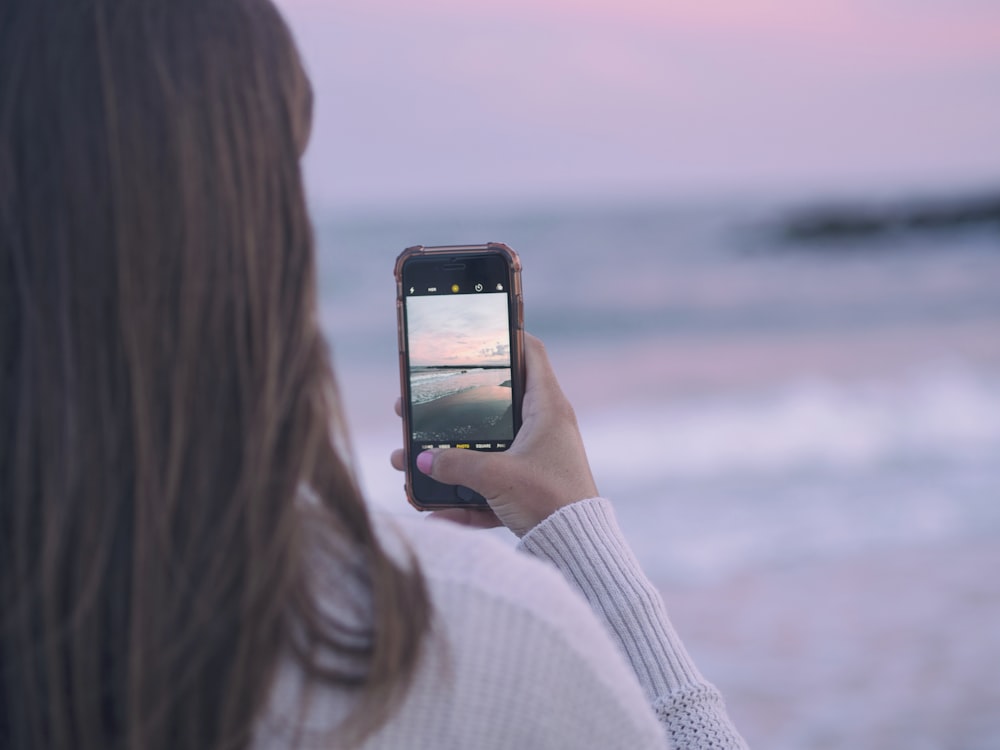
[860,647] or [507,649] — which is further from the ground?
[507,649]

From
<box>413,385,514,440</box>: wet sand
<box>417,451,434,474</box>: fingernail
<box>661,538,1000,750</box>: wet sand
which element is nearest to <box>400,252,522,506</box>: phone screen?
<box>413,385,514,440</box>: wet sand

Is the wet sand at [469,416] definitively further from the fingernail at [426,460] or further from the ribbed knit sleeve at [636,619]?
the ribbed knit sleeve at [636,619]

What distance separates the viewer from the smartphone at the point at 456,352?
1.64m

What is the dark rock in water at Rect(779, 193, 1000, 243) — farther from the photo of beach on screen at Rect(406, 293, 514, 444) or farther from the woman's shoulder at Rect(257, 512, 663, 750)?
the woman's shoulder at Rect(257, 512, 663, 750)

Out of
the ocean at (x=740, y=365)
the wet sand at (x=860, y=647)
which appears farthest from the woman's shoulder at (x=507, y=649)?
the wet sand at (x=860, y=647)

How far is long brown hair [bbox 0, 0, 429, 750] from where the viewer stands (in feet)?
2.22

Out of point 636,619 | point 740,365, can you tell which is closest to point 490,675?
point 636,619

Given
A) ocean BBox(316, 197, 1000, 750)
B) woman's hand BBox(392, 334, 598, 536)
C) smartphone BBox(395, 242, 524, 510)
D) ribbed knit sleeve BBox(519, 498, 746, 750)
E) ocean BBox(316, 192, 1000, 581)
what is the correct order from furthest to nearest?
ocean BBox(316, 192, 1000, 581) → ocean BBox(316, 197, 1000, 750) → smartphone BBox(395, 242, 524, 510) → woman's hand BBox(392, 334, 598, 536) → ribbed knit sleeve BBox(519, 498, 746, 750)

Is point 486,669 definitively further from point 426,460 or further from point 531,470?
point 426,460

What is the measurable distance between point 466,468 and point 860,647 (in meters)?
3.27

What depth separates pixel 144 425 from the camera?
0.67 metres

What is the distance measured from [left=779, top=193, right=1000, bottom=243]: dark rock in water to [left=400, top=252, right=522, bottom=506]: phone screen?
19.7m

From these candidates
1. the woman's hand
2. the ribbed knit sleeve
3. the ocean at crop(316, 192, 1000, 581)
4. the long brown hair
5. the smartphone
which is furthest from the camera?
the ocean at crop(316, 192, 1000, 581)

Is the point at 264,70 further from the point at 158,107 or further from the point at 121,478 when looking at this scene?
the point at 121,478
